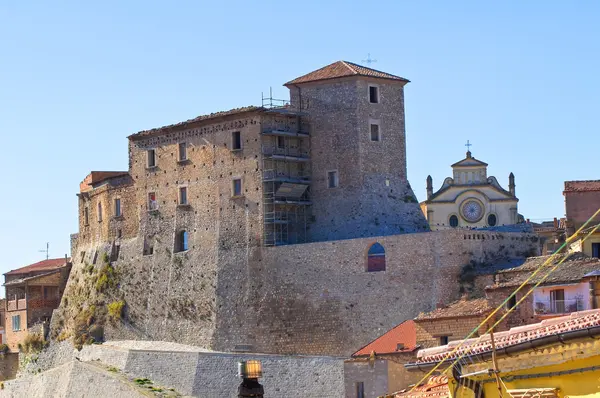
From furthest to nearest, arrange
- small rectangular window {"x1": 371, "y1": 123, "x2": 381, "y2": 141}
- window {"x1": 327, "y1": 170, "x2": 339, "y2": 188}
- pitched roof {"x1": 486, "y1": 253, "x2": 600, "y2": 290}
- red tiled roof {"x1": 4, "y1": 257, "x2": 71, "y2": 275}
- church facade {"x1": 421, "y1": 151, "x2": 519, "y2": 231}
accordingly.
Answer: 1. red tiled roof {"x1": 4, "y1": 257, "x2": 71, "y2": 275}
2. church facade {"x1": 421, "y1": 151, "x2": 519, "y2": 231}
3. small rectangular window {"x1": 371, "y1": 123, "x2": 381, "y2": 141}
4. window {"x1": 327, "y1": 170, "x2": 339, "y2": 188}
5. pitched roof {"x1": 486, "y1": 253, "x2": 600, "y2": 290}

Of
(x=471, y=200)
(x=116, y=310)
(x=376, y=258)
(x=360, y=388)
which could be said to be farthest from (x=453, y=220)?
(x=360, y=388)

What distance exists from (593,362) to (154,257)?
53.1 metres

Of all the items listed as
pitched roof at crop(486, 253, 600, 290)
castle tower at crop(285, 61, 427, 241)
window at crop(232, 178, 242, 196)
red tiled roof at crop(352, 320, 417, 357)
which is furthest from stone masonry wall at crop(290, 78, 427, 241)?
red tiled roof at crop(352, 320, 417, 357)

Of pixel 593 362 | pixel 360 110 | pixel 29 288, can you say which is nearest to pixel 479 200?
pixel 360 110

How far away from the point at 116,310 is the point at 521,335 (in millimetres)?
53031

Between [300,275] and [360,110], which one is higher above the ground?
[360,110]

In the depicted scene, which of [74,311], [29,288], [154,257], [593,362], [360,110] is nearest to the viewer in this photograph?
[593,362]

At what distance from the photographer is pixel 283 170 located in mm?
61000

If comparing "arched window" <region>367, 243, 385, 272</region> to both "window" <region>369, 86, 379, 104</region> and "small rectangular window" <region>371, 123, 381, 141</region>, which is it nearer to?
"small rectangular window" <region>371, 123, 381, 141</region>

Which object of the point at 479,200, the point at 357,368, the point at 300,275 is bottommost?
the point at 357,368

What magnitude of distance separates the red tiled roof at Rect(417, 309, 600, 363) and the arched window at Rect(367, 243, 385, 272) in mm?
39068

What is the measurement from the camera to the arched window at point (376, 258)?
55.8 m

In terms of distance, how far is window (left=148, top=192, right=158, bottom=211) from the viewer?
66562 millimetres

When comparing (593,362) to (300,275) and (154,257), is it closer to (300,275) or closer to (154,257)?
(300,275)
